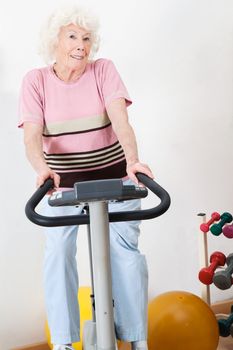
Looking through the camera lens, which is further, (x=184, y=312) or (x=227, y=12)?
(x=227, y=12)

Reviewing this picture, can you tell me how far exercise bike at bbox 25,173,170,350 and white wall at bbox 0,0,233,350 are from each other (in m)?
1.06

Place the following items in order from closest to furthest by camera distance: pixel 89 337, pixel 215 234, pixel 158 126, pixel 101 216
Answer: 1. pixel 101 216
2. pixel 89 337
3. pixel 215 234
4. pixel 158 126

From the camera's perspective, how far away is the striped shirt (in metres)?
1.87

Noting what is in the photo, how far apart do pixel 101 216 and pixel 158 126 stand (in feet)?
4.54

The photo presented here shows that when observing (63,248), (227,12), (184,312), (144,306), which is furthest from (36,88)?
(227,12)

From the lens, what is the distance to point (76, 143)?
189 centimetres

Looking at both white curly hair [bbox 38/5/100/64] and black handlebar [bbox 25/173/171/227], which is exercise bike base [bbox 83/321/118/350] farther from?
white curly hair [bbox 38/5/100/64]

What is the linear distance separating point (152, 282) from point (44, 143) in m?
1.25

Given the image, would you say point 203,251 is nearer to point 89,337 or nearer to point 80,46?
point 89,337

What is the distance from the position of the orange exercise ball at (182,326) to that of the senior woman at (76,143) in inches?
18.8

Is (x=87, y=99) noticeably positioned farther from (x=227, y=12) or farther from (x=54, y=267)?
(x=227, y=12)

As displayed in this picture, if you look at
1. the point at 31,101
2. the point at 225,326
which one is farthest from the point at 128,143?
the point at 225,326

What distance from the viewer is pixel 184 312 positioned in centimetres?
235

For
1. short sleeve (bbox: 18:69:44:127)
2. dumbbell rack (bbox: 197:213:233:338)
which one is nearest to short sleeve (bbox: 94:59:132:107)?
short sleeve (bbox: 18:69:44:127)
